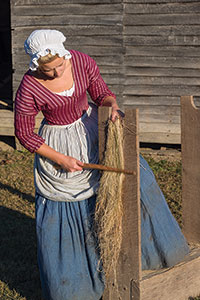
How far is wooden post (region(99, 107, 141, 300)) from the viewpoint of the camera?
9.80 ft

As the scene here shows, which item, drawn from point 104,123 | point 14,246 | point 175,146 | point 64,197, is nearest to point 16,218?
point 14,246

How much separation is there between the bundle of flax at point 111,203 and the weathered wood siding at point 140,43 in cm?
458

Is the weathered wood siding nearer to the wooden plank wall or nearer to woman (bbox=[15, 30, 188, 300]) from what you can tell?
the wooden plank wall

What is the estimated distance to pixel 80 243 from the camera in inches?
128

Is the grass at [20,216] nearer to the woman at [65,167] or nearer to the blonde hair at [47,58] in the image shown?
the woman at [65,167]

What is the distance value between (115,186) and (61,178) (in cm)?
38

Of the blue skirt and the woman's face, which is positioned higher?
the woman's face

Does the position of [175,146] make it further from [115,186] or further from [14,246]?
[115,186]

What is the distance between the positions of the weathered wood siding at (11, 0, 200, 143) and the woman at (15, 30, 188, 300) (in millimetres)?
4225

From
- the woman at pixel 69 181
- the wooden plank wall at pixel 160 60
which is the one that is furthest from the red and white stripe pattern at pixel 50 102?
the wooden plank wall at pixel 160 60

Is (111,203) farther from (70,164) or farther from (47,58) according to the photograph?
(47,58)

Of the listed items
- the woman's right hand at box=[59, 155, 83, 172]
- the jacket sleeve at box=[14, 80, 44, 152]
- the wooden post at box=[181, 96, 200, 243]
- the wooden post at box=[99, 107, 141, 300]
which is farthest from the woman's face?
the wooden post at box=[181, 96, 200, 243]

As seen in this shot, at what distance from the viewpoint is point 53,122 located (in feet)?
10.7

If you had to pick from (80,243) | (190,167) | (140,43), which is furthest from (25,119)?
(140,43)
